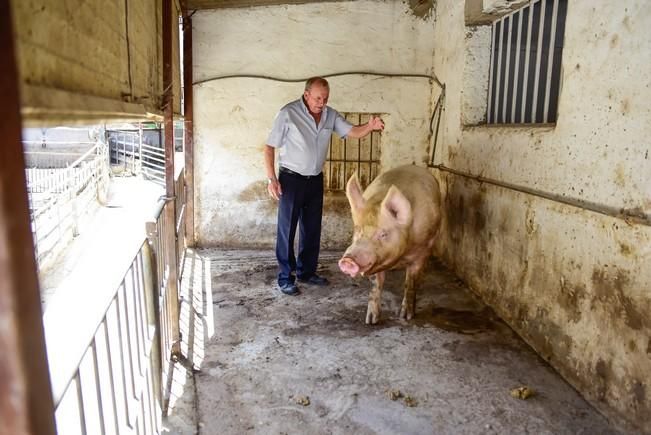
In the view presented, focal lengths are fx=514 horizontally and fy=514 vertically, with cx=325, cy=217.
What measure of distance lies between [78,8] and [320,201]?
417 cm

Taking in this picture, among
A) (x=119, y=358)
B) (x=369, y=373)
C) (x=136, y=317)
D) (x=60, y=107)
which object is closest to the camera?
(x=60, y=107)

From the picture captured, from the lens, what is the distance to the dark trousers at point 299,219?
16.8ft

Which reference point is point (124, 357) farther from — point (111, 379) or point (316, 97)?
point (316, 97)

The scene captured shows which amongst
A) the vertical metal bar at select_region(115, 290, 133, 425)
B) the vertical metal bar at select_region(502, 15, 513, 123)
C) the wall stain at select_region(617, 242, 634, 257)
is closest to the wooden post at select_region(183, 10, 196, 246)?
the vertical metal bar at select_region(502, 15, 513, 123)

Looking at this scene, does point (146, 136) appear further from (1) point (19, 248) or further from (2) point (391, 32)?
(1) point (19, 248)

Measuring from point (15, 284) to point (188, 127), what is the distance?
609 centimetres

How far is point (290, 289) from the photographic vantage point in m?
5.05

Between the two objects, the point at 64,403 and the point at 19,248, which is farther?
the point at 64,403

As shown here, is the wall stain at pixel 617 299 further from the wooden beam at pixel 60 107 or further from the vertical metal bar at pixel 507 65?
the wooden beam at pixel 60 107

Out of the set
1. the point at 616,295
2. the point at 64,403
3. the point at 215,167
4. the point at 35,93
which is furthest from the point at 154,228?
the point at 215,167

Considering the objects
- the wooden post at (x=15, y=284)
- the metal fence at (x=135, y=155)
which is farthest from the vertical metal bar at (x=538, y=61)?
the metal fence at (x=135, y=155)

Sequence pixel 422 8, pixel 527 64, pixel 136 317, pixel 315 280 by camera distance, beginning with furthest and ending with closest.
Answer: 1. pixel 422 8
2. pixel 315 280
3. pixel 527 64
4. pixel 136 317

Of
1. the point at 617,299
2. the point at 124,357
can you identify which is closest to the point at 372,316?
the point at 617,299

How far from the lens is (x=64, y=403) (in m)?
1.41
